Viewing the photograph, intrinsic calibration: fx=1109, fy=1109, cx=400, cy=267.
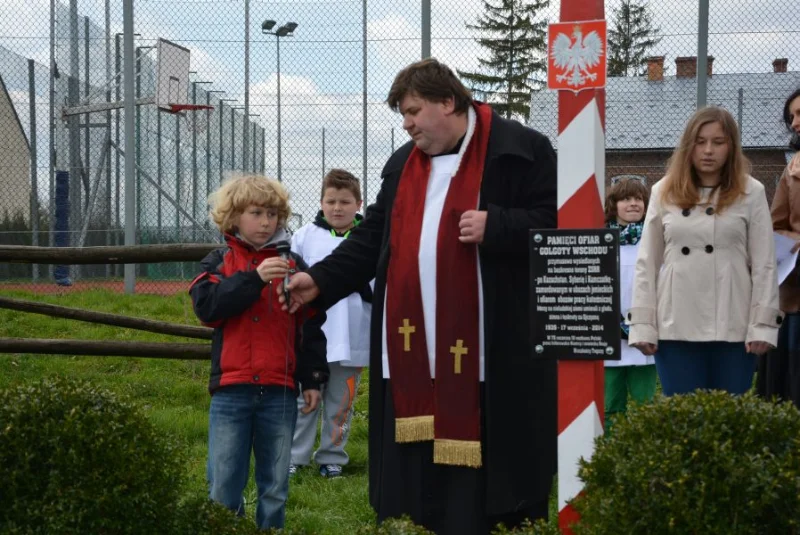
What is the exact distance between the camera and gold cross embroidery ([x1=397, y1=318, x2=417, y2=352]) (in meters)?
4.07

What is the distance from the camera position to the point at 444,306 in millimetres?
4020

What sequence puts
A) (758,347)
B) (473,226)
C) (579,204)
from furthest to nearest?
(758,347) → (473,226) → (579,204)

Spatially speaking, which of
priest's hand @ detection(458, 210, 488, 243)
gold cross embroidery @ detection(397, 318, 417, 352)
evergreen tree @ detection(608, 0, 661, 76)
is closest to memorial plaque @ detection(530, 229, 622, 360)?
priest's hand @ detection(458, 210, 488, 243)

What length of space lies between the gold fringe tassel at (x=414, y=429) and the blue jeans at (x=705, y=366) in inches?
49.8

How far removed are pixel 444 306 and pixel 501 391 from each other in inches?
14.5

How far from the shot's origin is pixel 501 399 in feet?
13.0

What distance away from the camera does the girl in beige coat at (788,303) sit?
473 centimetres

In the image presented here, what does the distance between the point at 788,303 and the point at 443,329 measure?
5.62ft

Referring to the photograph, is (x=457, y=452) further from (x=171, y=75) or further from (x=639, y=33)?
(x=639, y=33)

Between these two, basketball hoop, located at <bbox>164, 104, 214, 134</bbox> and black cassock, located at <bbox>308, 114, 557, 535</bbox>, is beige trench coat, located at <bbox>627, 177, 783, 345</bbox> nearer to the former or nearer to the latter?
black cassock, located at <bbox>308, 114, 557, 535</bbox>

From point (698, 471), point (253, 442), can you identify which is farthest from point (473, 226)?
point (253, 442)

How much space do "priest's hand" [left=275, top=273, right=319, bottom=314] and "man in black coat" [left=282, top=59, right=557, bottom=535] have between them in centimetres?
30

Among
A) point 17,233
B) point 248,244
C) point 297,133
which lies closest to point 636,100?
point 297,133

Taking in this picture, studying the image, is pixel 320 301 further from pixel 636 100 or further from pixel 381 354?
pixel 636 100
